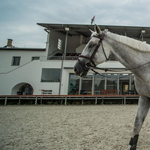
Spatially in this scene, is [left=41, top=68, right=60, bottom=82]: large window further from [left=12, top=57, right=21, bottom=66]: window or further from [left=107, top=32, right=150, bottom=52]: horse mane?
[left=107, top=32, right=150, bottom=52]: horse mane

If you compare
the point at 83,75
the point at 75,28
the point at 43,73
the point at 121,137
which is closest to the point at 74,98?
the point at 43,73

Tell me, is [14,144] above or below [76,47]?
below

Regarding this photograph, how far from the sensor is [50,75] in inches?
682

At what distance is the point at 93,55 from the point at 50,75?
15.4m

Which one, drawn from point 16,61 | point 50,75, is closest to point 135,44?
point 50,75

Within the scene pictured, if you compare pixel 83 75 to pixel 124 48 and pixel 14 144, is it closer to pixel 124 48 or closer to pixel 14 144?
pixel 124 48

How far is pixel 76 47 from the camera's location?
25703mm

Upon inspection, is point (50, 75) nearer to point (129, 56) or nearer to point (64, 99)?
point (64, 99)

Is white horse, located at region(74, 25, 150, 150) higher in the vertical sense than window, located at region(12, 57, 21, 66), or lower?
lower

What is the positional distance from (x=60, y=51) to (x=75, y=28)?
5.94 meters

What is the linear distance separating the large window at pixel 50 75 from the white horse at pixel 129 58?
1496cm

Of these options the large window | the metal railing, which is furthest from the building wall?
the metal railing

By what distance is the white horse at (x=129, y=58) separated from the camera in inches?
87.0

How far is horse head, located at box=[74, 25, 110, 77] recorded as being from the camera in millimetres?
2352
